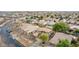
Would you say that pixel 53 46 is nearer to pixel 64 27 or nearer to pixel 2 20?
pixel 64 27

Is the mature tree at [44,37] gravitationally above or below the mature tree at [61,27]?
below

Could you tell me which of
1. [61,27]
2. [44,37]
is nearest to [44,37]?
[44,37]

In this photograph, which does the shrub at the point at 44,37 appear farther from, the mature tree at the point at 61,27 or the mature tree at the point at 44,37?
the mature tree at the point at 61,27

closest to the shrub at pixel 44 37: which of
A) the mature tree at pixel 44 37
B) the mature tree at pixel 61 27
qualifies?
the mature tree at pixel 44 37

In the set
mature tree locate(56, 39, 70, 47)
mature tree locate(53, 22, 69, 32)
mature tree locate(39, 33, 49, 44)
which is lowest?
mature tree locate(56, 39, 70, 47)

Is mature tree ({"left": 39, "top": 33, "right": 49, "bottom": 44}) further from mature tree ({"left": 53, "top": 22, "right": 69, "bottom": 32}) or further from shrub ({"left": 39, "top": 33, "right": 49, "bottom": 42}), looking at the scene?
mature tree ({"left": 53, "top": 22, "right": 69, "bottom": 32})

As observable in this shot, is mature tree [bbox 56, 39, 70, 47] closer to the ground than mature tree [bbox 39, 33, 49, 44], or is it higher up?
closer to the ground

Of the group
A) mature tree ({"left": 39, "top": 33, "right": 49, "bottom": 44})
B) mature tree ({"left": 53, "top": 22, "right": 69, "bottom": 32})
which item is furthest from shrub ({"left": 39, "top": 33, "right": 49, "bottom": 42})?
mature tree ({"left": 53, "top": 22, "right": 69, "bottom": 32})

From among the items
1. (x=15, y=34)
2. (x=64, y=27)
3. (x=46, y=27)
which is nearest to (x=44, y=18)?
(x=46, y=27)

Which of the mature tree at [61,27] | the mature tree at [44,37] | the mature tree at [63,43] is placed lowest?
the mature tree at [63,43]

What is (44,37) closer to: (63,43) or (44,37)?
(44,37)
